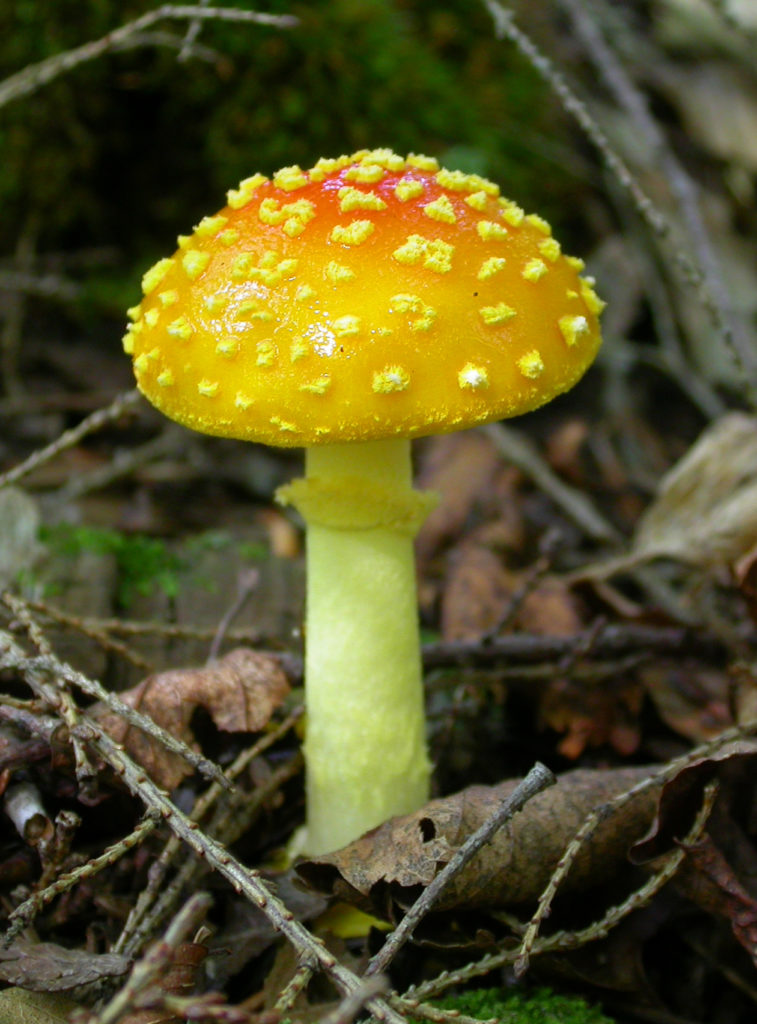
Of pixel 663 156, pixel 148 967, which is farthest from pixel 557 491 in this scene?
pixel 148 967

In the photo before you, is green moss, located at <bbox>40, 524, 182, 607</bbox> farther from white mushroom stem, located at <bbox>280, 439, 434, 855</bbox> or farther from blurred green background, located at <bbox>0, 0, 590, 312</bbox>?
blurred green background, located at <bbox>0, 0, 590, 312</bbox>

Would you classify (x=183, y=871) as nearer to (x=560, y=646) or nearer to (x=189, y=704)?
(x=189, y=704)

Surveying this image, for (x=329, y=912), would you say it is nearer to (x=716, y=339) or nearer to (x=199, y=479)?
(x=199, y=479)

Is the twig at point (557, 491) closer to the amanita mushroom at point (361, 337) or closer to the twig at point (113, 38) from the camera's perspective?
the amanita mushroom at point (361, 337)

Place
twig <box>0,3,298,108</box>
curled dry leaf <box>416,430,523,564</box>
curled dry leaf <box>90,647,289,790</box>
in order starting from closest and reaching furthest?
curled dry leaf <box>90,647,289,790</box>
twig <box>0,3,298,108</box>
curled dry leaf <box>416,430,523,564</box>

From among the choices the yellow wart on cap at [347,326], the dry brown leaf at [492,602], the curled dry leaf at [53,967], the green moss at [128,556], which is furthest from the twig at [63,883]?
the dry brown leaf at [492,602]

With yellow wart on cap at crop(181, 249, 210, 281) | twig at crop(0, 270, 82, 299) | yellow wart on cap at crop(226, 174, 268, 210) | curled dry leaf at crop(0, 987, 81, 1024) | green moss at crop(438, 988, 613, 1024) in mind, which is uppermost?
twig at crop(0, 270, 82, 299)

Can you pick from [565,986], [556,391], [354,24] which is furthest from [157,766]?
[354,24]

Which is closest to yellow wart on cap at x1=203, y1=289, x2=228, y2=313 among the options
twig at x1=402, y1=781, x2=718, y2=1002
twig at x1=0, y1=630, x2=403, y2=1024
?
twig at x1=0, y1=630, x2=403, y2=1024
